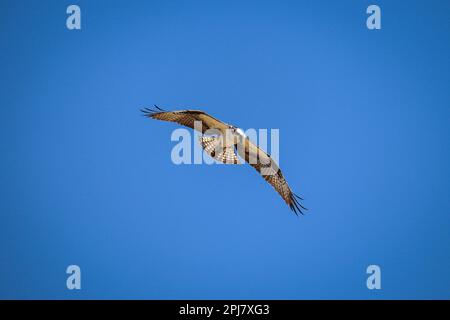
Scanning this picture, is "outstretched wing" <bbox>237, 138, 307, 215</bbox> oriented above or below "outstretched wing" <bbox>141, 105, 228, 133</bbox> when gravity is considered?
below

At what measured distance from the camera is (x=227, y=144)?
1159 cm

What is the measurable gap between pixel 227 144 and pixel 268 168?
113cm

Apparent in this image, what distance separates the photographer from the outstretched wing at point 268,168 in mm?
11594

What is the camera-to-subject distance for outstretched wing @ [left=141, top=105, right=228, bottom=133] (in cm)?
1098

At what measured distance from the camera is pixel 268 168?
40.2 feet

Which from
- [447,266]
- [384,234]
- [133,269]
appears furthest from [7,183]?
[447,266]

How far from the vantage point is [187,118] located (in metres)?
11.2

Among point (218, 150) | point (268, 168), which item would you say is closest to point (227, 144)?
point (218, 150)

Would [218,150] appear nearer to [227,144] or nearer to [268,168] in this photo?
[227,144]

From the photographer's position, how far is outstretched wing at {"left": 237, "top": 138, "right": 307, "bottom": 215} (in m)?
11.6

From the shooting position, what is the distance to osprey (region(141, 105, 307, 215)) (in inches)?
438
